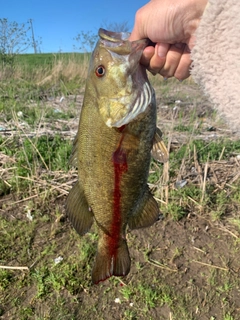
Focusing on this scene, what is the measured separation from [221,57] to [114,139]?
2.04ft

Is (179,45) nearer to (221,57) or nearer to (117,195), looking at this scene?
(221,57)

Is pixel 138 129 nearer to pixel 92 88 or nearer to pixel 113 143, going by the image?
pixel 113 143

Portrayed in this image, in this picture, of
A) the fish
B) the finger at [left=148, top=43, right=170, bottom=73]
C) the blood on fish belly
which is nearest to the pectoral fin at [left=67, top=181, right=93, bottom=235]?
the fish

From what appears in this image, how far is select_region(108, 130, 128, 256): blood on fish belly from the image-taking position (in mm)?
1438

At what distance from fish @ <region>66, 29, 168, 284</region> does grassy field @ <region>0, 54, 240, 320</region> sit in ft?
2.80

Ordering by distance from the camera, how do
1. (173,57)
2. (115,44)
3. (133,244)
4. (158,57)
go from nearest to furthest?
(115,44), (158,57), (173,57), (133,244)

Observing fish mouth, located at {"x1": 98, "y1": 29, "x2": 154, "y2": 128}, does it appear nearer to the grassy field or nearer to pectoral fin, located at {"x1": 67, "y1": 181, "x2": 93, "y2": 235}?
pectoral fin, located at {"x1": 67, "y1": 181, "x2": 93, "y2": 235}

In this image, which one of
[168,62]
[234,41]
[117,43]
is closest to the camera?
[117,43]

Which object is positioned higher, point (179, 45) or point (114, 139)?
point (179, 45)

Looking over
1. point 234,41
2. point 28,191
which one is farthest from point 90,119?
point 28,191

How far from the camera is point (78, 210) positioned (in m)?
1.61

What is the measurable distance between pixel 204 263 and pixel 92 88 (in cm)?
230

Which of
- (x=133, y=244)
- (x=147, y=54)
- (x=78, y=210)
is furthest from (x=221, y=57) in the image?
(x=133, y=244)

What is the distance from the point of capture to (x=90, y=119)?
1.44 metres
